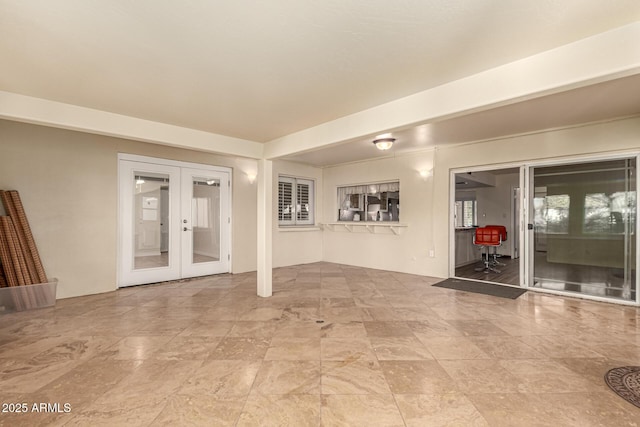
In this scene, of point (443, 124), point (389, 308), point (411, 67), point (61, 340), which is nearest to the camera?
point (411, 67)

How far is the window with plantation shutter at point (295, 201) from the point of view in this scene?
712 cm

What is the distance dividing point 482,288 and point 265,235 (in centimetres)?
366

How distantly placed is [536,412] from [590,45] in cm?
238

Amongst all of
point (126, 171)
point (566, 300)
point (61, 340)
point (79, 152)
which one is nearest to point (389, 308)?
point (566, 300)

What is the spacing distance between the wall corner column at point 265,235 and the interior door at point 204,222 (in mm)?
1710

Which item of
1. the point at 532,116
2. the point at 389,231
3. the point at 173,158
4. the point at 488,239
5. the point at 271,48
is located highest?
the point at 532,116

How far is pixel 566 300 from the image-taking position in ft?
13.9

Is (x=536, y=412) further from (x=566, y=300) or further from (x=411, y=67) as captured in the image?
(x=566, y=300)

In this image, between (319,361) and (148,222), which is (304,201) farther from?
(319,361)

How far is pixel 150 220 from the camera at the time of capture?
512cm

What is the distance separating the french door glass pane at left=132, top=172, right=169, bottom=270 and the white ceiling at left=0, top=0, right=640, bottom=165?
208 cm

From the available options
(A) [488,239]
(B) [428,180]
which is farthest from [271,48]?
(A) [488,239]

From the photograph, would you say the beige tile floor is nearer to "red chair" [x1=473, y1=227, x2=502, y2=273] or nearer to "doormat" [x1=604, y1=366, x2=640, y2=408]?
"doormat" [x1=604, y1=366, x2=640, y2=408]

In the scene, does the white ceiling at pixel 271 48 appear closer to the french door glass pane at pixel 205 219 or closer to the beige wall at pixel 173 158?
the beige wall at pixel 173 158
